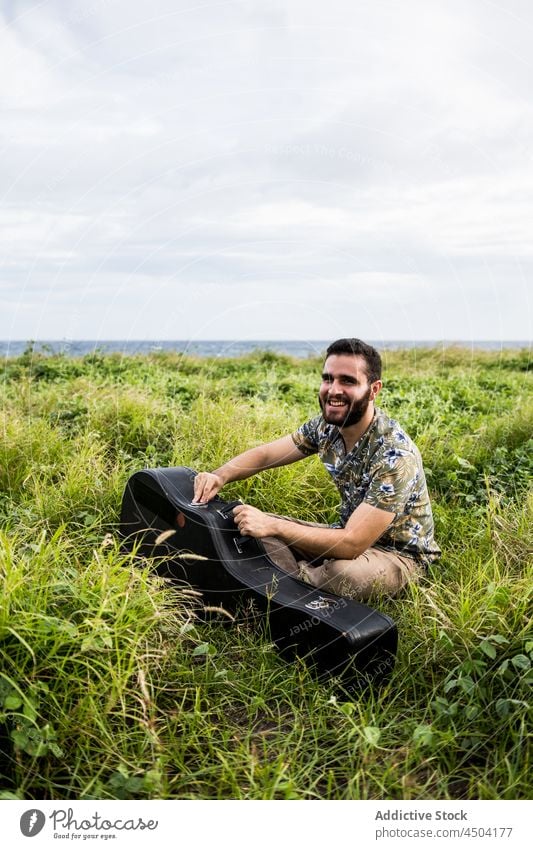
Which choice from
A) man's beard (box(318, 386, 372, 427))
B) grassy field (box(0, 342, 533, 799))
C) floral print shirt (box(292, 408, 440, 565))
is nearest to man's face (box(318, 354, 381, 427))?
man's beard (box(318, 386, 372, 427))

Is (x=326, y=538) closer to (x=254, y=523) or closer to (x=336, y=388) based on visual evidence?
(x=254, y=523)

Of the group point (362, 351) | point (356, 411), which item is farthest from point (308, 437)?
point (362, 351)

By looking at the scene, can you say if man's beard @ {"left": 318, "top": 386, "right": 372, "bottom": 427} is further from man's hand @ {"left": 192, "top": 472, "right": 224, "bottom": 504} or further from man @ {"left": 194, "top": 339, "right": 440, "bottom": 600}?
man's hand @ {"left": 192, "top": 472, "right": 224, "bottom": 504}

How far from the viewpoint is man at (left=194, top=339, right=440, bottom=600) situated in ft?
9.52

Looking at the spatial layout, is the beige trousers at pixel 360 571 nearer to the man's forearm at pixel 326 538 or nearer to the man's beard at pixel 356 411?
the man's forearm at pixel 326 538

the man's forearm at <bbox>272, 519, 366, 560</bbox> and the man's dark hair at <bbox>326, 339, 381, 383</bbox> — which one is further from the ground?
the man's dark hair at <bbox>326, 339, 381, 383</bbox>

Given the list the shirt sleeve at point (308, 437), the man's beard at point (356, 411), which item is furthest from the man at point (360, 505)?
the shirt sleeve at point (308, 437)

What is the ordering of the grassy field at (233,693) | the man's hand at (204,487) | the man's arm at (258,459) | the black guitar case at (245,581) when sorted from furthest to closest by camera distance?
the man's arm at (258,459) → the man's hand at (204,487) → the black guitar case at (245,581) → the grassy field at (233,693)

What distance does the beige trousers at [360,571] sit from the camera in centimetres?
307

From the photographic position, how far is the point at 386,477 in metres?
2.96

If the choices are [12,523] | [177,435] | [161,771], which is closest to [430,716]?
[161,771]

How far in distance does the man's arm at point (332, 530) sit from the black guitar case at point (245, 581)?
0.14 m

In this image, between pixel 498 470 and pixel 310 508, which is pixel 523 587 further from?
pixel 498 470

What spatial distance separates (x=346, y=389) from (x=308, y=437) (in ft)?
1.76
